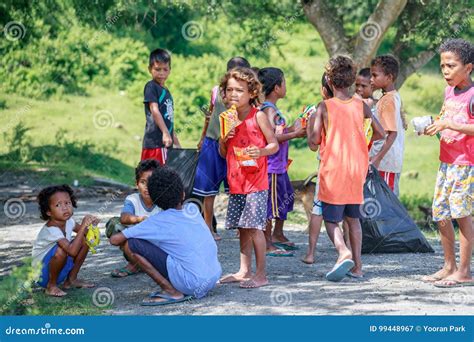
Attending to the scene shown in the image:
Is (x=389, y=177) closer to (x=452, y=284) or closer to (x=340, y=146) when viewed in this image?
(x=340, y=146)

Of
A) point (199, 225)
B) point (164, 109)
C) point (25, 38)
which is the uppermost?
point (25, 38)

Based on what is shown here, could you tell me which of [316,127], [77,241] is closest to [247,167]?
[316,127]

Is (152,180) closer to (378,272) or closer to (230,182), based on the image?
(230,182)

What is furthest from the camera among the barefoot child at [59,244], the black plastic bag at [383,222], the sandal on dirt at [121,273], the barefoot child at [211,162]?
the barefoot child at [211,162]

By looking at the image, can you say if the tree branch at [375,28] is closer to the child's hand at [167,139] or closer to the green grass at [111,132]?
the green grass at [111,132]

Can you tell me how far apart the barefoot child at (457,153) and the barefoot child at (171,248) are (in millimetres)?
1742

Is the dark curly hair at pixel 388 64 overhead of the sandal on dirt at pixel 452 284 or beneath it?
overhead

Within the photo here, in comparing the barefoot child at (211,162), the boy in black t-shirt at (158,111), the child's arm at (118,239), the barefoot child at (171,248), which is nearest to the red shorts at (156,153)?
the boy in black t-shirt at (158,111)

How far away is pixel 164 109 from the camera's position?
8930 millimetres

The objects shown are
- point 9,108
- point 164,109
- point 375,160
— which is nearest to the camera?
point 375,160

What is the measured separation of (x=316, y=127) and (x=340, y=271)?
3.59 feet

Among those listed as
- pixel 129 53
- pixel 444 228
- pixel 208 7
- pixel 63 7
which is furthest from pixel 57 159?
pixel 444 228

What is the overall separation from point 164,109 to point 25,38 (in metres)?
6.88

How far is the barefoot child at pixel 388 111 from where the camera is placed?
8.34 metres
